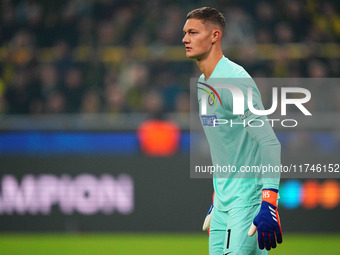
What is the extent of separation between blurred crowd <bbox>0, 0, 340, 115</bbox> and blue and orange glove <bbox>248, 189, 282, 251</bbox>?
614 cm

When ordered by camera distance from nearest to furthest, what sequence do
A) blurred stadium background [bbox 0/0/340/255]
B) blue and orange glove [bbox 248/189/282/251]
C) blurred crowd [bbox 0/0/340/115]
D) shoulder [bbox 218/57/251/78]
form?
1. blue and orange glove [bbox 248/189/282/251]
2. shoulder [bbox 218/57/251/78]
3. blurred stadium background [bbox 0/0/340/255]
4. blurred crowd [bbox 0/0/340/115]

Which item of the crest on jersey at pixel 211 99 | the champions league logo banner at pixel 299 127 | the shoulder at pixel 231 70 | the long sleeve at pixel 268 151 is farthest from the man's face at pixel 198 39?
the champions league logo banner at pixel 299 127

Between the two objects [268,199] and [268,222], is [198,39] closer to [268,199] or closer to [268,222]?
[268,199]

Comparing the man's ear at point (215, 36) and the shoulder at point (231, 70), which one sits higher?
the man's ear at point (215, 36)

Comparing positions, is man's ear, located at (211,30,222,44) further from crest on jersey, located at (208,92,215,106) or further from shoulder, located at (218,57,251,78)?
crest on jersey, located at (208,92,215,106)

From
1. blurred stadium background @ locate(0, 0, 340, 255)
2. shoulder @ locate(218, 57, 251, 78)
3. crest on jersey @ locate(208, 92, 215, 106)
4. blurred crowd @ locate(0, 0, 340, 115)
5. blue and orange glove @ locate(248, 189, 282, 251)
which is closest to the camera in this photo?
Answer: blue and orange glove @ locate(248, 189, 282, 251)

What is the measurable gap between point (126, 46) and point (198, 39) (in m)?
8.34

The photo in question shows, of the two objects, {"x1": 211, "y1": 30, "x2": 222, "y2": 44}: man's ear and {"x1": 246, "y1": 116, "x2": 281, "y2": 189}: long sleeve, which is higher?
{"x1": 211, "y1": 30, "x2": 222, "y2": 44}: man's ear

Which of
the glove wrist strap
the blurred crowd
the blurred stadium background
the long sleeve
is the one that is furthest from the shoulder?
the blurred crowd

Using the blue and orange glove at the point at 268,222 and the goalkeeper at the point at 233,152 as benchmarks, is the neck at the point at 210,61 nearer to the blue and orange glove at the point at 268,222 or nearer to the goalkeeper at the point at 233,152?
the goalkeeper at the point at 233,152

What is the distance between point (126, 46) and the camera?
12.3 m

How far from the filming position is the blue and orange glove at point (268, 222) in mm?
3570

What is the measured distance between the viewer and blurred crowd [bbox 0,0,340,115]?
10.8 metres

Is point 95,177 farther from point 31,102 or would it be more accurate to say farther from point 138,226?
point 31,102
